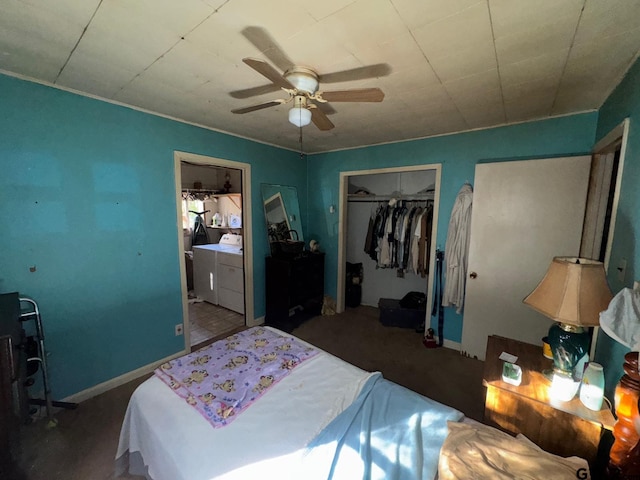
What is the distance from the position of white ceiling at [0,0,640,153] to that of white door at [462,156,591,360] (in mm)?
550

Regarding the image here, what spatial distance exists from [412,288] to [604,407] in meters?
2.73

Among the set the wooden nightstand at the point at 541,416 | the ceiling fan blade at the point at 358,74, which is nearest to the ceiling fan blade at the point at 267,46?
the ceiling fan blade at the point at 358,74

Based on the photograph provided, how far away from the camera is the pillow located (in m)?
0.82

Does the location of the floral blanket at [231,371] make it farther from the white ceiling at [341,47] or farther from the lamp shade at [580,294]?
the white ceiling at [341,47]

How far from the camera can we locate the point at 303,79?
4.76ft

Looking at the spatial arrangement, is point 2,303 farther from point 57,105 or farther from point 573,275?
point 573,275

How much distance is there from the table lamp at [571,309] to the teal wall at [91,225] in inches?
113

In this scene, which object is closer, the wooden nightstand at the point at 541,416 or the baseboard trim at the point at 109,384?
the wooden nightstand at the point at 541,416

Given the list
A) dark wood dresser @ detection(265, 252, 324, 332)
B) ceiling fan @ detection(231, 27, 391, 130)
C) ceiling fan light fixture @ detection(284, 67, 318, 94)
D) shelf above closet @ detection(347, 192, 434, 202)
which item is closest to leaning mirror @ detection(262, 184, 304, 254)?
dark wood dresser @ detection(265, 252, 324, 332)

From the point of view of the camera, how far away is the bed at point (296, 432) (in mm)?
978

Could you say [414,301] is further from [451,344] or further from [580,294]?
[580,294]

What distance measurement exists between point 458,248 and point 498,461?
222 centimetres

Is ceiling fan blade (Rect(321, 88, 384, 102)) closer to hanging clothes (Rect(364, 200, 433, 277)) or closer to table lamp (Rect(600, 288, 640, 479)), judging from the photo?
table lamp (Rect(600, 288, 640, 479))

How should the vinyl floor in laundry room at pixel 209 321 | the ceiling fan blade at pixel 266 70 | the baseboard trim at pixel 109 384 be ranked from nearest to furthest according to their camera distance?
1. the ceiling fan blade at pixel 266 70
2. the baseboard trim at pixel 109 384
3. the vinyl floor in laundry room at pixel 209 321
